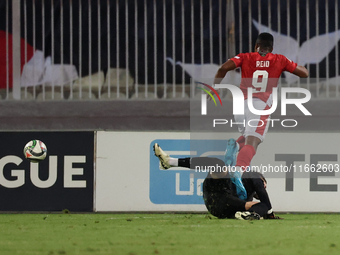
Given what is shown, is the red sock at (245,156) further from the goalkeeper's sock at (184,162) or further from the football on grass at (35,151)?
the football on grass at (35,151)

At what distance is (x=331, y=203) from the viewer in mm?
6496

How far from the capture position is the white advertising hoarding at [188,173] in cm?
651

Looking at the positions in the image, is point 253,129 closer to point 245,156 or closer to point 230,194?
point 245,156

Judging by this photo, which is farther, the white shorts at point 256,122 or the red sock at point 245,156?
the white shorts at point 256,122

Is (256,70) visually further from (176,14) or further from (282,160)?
(176,14)

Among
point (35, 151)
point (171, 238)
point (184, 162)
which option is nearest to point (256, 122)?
point (184, 162)

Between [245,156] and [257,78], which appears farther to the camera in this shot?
[257,78]

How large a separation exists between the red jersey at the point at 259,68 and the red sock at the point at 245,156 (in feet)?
2.02

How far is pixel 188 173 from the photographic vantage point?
654 centimetres

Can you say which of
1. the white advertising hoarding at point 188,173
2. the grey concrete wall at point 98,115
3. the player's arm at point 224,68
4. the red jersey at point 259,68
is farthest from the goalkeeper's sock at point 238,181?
the grey concrete wall at point 98,115

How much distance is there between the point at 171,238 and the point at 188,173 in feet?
9.30

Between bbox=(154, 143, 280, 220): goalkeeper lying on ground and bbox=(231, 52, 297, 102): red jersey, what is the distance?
0.90 meters

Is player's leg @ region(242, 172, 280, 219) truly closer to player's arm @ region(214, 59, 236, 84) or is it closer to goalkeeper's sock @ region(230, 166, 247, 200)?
goalkeeper's sock @ region(230, 166, 247, 200)

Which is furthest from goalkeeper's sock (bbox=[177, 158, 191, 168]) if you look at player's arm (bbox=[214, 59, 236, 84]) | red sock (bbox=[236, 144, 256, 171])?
player's arm (bbox=[214, 59, 236, 84])
